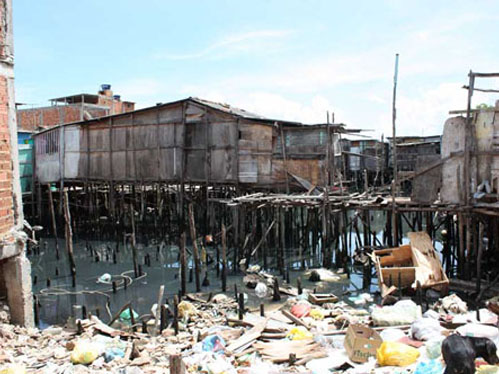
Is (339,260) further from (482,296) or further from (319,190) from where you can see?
(482,296)

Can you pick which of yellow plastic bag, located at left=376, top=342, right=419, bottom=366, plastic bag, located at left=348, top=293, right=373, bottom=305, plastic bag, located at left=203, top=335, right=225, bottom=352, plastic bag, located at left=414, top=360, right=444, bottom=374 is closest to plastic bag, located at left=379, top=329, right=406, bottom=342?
yellow plastic bag, located at left=376, top=342, right=419, bottom=366

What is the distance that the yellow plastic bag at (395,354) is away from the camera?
6410 millimetres

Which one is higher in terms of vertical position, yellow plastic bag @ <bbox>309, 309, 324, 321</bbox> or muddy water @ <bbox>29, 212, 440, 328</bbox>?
yellow plastic bag @ <bbox>309, 309, 324, 321</bbox>

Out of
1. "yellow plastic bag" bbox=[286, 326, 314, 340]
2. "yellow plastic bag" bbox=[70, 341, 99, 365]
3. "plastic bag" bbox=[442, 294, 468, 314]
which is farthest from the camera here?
"plastic bag" bbox=[442, 294, 468, 314]

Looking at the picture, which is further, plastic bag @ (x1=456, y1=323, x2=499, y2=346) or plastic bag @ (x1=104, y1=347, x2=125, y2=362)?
plastic bag @ (x1=104, y1=347, x2=125, y2=362)

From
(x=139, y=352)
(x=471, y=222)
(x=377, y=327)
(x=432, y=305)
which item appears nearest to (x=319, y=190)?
(x=471, y=222)

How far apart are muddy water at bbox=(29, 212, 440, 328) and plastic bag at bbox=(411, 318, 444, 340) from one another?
454cm

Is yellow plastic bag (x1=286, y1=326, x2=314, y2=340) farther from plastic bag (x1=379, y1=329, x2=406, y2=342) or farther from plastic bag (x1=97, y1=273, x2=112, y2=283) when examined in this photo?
plastic bag (x1=97, y1=273, x2=112, y2=283)

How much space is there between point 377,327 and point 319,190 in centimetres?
1050

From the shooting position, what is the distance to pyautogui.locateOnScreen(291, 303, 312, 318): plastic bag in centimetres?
977

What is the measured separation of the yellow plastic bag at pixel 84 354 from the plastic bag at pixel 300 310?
401 cm

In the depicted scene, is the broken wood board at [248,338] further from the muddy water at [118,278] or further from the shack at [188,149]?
the shack at [188,149]

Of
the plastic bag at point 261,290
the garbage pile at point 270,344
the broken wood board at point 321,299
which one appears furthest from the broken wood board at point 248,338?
the plastic bag at point 261,290

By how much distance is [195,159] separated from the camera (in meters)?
20.8
